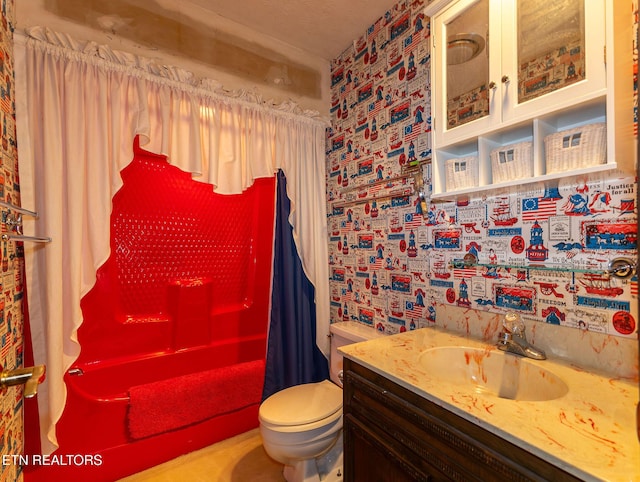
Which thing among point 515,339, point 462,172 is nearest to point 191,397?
point 515,339

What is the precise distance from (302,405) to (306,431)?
0.15 m

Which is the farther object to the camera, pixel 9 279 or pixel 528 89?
pixel 9 279

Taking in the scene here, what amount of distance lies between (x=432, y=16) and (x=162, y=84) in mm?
1412

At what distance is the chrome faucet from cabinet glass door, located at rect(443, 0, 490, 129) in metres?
0.78

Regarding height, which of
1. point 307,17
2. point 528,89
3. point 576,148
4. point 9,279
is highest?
point 307,17

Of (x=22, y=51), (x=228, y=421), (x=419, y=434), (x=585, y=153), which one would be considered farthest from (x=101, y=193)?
(x=585, y=153)

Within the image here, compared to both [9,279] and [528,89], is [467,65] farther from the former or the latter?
[9,279]

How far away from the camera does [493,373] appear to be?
1.12 m

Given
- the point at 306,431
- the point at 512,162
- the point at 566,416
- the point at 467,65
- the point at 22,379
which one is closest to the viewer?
the point at 566,416

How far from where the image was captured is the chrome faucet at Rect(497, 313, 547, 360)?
1.09 metres

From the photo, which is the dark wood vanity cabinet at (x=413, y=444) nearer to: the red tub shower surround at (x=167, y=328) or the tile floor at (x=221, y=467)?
the tile floor at (x=221, y=467)

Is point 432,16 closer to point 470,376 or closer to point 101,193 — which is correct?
point 470,376

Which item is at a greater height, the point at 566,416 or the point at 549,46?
the point at 549,46

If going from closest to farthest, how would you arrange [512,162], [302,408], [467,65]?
1. [512,162]
2. [467,65]
3. [302,408]
